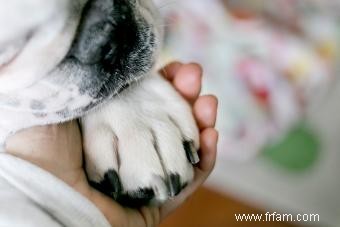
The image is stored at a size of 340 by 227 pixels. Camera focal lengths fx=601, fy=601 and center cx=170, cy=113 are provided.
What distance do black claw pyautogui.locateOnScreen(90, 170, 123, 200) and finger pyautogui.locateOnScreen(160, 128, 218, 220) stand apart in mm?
117

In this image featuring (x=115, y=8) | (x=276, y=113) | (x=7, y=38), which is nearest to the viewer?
(x=7, y=38)

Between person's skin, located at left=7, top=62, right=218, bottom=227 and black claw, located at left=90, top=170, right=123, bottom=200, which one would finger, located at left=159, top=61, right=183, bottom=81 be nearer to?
person's skin, located at left=7, top=62, right=218, bottom=227

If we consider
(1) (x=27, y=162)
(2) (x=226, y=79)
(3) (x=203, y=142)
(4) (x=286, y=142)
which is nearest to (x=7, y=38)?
(1) (x=27, y=162)

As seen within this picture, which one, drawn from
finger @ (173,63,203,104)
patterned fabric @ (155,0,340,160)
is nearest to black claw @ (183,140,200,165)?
finger @ (173,63,203,104)

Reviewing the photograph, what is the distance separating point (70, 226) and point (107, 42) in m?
0.25

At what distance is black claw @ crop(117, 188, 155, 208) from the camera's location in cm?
86

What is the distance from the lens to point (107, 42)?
31.0 inches

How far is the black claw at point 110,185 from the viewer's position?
855 mm

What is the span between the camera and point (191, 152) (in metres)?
0.91

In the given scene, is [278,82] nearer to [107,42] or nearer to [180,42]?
[180,42]

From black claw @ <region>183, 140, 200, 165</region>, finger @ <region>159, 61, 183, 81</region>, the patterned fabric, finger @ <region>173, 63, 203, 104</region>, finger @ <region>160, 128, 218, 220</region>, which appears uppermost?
finger @ <region>173, 63, 203, 104</region>

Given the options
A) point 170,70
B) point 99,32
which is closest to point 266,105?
point 170,70

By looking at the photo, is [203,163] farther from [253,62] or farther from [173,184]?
[253,62]

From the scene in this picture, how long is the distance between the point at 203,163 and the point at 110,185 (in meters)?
0.17
